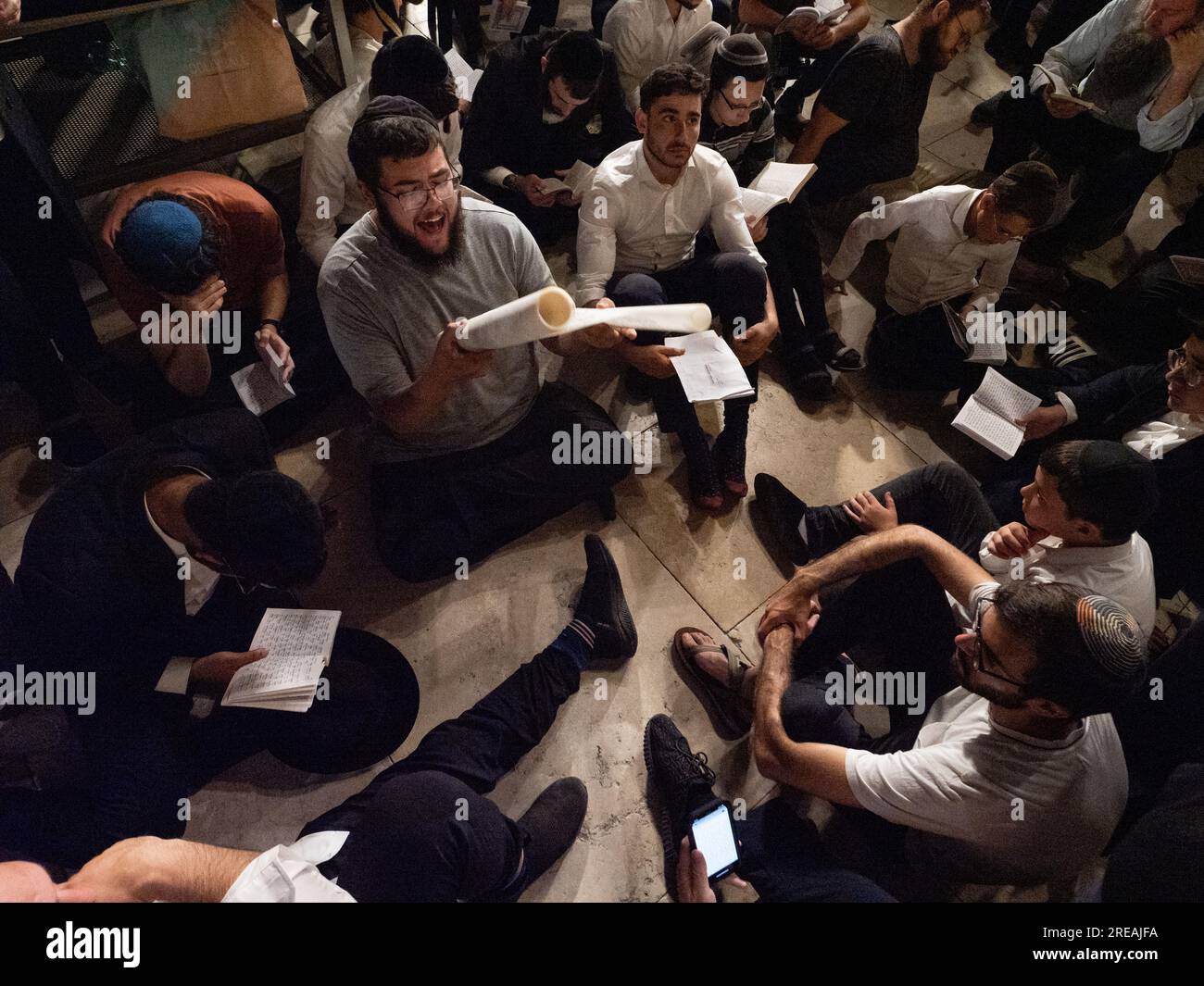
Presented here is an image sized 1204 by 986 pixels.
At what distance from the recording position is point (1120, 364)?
11.7 feet

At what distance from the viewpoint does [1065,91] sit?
11.7ft

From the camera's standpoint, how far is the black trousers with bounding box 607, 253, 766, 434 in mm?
2943

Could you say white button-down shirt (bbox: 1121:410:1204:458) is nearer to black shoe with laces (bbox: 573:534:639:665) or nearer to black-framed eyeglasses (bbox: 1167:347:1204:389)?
black-framed eyeglasses (bbox: 1167:347:1204:389)

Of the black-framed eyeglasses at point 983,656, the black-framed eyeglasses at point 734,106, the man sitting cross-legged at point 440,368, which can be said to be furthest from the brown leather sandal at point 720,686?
the black-framed eyeglasses at point 734,106

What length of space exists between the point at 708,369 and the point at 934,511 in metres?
0.90

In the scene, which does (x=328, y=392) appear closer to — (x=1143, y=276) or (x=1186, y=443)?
(x=1186, y=443)

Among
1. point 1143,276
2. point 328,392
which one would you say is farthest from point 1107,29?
point 328,392

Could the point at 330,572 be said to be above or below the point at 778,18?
below

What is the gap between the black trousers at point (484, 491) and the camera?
2.69 metres

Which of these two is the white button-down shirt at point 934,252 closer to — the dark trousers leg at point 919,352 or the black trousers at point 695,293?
the dark trousers leg at point 919,352

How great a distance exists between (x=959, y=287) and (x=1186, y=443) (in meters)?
1.08

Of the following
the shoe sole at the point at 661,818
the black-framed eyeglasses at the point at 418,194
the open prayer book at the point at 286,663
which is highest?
the black-framed eyeglasses at the point at 418,194

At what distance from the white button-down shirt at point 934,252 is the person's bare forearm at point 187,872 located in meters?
3.13

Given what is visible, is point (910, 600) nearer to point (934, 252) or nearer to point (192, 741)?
point (934, 252)
